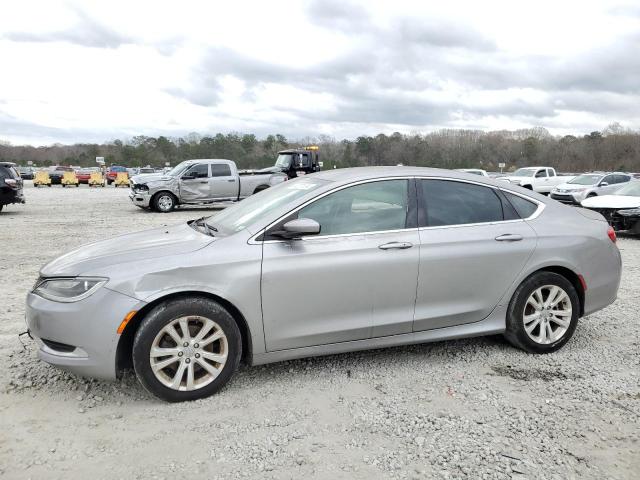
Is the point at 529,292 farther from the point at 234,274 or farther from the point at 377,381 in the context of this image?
the point at 234,274

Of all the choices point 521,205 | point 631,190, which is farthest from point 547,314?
point 631,190

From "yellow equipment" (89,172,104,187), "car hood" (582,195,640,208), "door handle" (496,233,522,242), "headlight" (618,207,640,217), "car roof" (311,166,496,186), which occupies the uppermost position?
"car roof" (311,166,496,186)

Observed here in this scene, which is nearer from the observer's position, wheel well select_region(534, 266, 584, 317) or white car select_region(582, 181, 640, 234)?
wheel well select_region(534, 266, 584, 317)

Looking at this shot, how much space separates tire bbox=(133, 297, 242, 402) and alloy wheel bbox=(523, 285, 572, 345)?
93.6 inches

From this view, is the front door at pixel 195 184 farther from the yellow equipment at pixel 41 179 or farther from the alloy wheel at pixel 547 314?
the yellow equipment at pixel 41 179

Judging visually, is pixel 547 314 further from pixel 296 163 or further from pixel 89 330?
pixel 296 163

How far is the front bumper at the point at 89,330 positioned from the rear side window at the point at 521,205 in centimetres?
303

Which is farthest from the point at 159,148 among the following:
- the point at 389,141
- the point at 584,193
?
the point at 584,193

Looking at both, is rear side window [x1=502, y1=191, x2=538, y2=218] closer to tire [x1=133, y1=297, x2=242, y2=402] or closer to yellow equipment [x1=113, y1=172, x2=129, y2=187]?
tire [x1=133, y1=297, x2=242, y2=402]

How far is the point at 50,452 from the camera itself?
2.88 m

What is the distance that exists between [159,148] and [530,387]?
3505 inches

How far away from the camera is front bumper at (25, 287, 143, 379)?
326 centimetres

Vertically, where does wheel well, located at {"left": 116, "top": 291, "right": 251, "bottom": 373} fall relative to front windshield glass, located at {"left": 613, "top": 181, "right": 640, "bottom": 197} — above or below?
above

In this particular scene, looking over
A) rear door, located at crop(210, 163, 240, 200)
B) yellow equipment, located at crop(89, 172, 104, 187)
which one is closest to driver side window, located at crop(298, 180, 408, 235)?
rear door, located at crop(210, 163, 240, 200)
